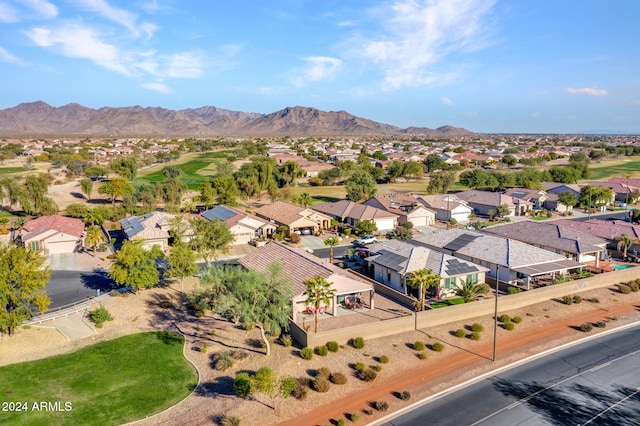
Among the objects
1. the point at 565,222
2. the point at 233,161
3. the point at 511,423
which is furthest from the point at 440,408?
the point at 233,161

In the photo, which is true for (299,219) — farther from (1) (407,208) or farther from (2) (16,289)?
(2) (16,289)

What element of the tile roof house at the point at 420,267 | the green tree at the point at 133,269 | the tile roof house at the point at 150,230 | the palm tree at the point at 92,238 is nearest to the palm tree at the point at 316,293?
the tile roof house at the point at 420,267

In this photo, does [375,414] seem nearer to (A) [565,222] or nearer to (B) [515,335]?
(B) [515,335]

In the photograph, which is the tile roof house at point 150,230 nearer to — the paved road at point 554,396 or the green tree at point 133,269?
the green tree at point 133,269

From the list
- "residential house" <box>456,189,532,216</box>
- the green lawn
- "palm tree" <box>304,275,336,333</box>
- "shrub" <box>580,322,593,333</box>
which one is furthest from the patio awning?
"residential house" <box>456,189,532,216</box>

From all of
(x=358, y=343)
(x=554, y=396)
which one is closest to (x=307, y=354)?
(x=358, y=343)

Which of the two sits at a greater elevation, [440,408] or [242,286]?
[242,286]
